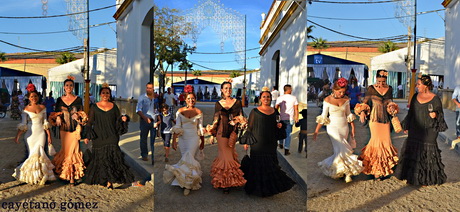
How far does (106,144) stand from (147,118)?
0.83 metres

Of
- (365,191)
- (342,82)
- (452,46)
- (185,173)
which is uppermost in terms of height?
(452,46)

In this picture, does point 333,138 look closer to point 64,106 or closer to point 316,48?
point 316,48

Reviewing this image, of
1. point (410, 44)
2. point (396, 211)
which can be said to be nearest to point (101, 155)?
point (396, 211)

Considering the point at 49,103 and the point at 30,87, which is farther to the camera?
the point at 49,103

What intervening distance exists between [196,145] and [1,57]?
2485mm

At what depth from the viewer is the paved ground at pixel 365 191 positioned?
149 inches

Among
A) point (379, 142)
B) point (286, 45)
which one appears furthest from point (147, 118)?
point (379, 142)

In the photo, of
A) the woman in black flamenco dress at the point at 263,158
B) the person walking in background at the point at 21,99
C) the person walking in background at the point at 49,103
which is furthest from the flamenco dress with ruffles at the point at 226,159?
the person walking in background at the point at 21,99

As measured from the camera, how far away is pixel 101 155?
14.9 ft

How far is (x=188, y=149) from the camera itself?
4.21 meters

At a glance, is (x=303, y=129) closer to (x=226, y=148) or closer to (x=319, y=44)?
(x=226, y=148)

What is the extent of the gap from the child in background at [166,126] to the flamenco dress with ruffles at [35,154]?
169 cm

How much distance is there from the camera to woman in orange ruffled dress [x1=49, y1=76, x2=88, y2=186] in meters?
4.39

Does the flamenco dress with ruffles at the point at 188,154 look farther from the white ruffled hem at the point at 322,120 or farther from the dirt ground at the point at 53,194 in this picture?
the white ruffled hem at the point at 322,120
